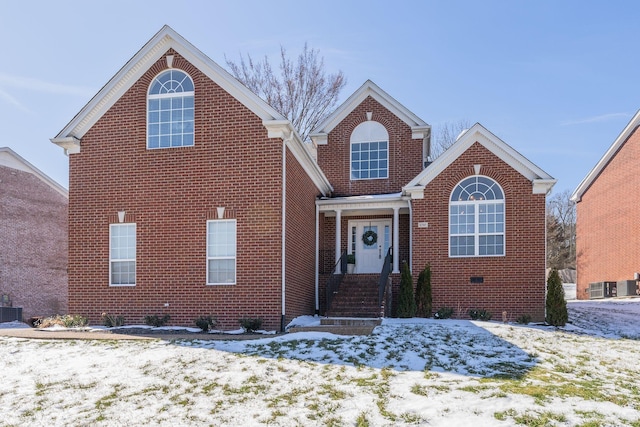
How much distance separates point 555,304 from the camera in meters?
14.7

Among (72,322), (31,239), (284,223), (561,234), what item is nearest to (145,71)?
(284,223)

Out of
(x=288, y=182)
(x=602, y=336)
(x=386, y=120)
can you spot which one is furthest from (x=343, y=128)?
(x=602, y=336)

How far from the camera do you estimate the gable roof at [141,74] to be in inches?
548

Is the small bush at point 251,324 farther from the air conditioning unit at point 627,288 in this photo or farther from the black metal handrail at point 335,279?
the air conditioning unit at point 627,288

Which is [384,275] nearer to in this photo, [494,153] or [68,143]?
[494,153]

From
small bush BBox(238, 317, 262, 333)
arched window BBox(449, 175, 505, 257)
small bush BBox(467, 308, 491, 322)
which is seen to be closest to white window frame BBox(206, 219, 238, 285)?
small bush BBox(238, 317, 262, 333)

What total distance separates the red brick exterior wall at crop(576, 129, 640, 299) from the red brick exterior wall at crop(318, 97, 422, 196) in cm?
991

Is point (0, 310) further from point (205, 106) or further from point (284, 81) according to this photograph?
point (284, 81)

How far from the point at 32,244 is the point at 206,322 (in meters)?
13.5

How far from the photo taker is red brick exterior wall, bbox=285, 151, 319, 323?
14.3m

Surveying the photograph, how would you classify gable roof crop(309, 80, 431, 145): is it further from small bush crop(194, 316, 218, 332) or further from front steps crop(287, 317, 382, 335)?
small bush crop(194, 316, 218, 332)

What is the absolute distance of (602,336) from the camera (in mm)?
13727

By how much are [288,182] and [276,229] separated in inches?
52.7

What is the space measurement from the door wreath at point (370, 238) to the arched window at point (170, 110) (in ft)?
20.9
